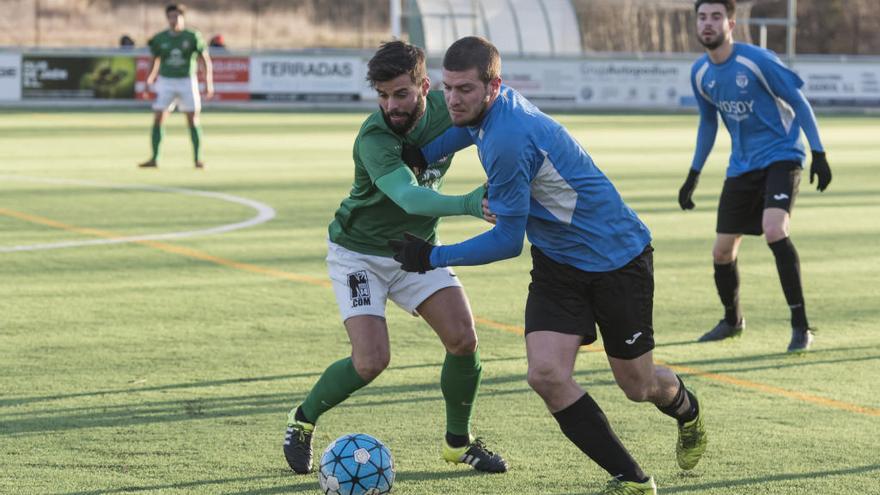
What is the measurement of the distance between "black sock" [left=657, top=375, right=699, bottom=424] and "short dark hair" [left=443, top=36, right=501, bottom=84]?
4.88 feet

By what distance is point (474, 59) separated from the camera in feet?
15.6

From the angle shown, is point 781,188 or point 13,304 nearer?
point 781,188

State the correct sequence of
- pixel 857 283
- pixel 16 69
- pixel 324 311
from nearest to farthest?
1. pixel 324 311
2. pixel 857 283
3. pixel 16 69

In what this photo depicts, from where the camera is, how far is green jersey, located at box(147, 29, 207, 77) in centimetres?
1895

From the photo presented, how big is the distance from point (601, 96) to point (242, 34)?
14.6 meters

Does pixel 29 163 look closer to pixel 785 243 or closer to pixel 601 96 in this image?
pixel 785 243

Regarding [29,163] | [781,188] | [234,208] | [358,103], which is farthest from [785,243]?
[358,103]

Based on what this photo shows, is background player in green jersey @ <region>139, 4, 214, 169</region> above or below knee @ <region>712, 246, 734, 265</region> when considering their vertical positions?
above

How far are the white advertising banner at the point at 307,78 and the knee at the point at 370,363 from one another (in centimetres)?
2809

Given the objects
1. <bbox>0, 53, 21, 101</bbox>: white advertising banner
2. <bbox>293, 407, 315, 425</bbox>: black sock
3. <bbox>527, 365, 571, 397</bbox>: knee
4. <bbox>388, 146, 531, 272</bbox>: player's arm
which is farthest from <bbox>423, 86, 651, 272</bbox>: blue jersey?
<bbox>0, 53, 21, 101</bbox>: white advertising banner

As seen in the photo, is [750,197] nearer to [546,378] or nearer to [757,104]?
[757,104]

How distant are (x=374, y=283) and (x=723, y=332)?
3.35 meters

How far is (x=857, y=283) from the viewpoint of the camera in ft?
34.8

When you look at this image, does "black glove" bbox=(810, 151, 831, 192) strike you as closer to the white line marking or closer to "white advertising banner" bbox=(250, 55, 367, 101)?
the white line marking
